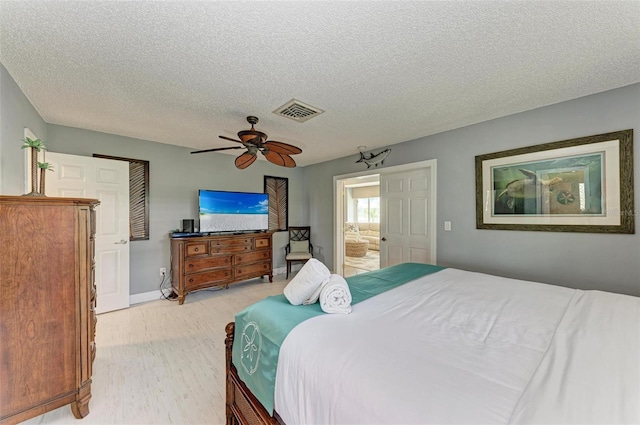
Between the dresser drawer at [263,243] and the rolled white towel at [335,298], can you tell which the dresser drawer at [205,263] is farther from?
the rolled white towel at [335,298]

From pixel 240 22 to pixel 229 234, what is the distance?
323 cm

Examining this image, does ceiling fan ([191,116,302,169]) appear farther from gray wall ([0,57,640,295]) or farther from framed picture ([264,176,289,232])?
framed picture ([264,176,289,232])

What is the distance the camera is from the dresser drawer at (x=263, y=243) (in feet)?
14.2

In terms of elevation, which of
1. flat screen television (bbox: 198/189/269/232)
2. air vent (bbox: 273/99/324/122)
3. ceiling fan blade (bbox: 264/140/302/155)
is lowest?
flat screen television (bbox: 198/189/269/232)

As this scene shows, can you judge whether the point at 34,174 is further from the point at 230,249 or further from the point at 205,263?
the point at 230,249

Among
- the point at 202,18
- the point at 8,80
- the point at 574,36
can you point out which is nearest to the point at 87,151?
the point at 8,80

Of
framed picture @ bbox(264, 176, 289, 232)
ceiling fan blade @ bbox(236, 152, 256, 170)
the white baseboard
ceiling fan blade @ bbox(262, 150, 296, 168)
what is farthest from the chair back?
ceiling fan blade @ bbox(236, 152, 256, 170)

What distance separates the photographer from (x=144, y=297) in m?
3.57

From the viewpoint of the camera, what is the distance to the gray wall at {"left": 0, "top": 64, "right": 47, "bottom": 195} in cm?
178

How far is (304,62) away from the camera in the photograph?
1.74 metres

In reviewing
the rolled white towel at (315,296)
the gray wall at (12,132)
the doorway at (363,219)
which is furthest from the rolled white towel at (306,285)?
the doorway at (363,219)

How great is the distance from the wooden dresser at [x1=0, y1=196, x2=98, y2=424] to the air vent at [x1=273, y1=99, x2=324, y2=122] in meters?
1.73

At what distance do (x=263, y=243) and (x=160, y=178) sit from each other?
1870 millimetres

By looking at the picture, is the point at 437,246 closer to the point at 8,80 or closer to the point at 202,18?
the point at 202,18
